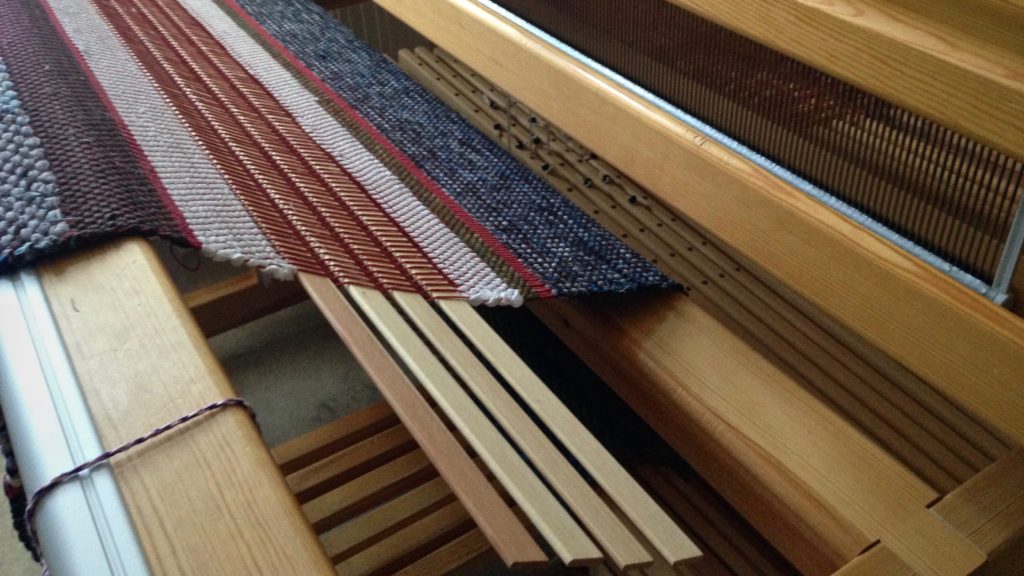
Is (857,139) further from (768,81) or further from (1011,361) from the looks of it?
(1011,361)

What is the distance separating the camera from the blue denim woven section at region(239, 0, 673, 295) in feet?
3.31

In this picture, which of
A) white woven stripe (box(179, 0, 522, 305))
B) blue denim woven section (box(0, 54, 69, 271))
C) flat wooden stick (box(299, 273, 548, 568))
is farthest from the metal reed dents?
blue denim woven section (box(0, 54, 69, 271))

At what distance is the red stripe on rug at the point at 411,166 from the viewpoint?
3.23 ft

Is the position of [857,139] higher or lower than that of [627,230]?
higher

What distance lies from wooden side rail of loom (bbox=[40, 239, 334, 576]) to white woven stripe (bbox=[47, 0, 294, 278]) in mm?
71

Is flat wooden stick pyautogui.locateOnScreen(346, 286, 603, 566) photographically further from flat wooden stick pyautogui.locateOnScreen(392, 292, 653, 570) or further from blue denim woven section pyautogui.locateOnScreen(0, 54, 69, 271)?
blue denim woven section pyautogui.locateOnScreen(0, 54, 69, 271)

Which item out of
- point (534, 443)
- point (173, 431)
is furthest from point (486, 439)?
point (173, 431)

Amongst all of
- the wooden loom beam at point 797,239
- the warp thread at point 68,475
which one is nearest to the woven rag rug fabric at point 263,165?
the wooden loom beam at point 797,239

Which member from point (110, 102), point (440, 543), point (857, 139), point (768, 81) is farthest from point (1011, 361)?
point (110, 102)

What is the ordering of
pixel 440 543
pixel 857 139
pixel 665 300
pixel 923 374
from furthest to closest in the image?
1. pixel 440 543
2. pixel 665 300
3. pixel 857 139
4. pixel 923 374

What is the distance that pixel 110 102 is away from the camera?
108 cm

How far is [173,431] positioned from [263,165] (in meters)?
0.48

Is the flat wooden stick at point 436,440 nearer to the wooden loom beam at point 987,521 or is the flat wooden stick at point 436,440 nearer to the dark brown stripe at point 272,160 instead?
the dark brown stripe at point 272,160

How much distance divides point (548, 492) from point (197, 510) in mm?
246
